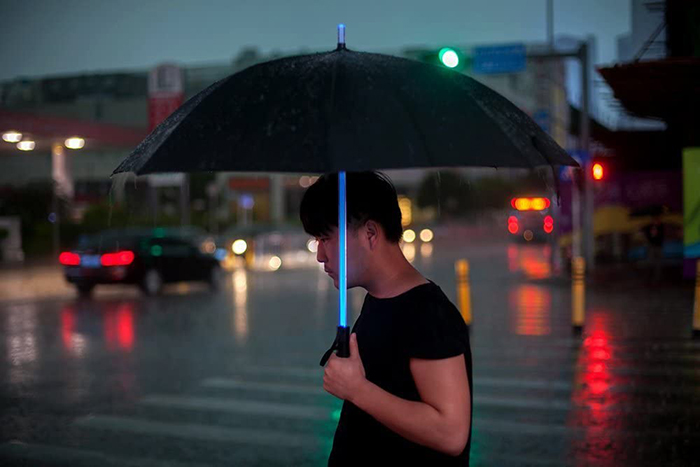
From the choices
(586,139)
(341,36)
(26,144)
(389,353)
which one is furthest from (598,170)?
(26,144)

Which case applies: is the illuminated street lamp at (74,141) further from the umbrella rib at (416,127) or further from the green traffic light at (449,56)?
the umbrella rib at (416,127)

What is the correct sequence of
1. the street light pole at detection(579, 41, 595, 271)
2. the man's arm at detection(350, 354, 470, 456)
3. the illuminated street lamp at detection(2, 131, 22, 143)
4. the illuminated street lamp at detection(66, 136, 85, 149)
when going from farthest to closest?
the illuminated street lamp at detection(66, 136, 85, 149), the illuminated street lamp at detection(2, 131, 22, 143), the street light pole at detection(579, 41, 595, 271), the man's arm at detection(350, 354, 470, 456)

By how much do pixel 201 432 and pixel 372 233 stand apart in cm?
492

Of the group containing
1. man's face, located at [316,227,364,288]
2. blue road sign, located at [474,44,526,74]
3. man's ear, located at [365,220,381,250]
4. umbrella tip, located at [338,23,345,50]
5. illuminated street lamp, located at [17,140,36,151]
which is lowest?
man's face, located at [316,227,364,288]

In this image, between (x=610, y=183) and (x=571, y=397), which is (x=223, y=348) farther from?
(x=610, y=183)

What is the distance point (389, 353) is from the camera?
2.60 metres

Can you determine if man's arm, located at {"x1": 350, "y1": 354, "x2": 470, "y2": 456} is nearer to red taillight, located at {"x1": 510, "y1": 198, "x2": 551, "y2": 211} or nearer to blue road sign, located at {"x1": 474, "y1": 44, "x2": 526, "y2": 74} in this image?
blue road sign, located at {"x1": 474, "y1": 44, "x2": 526, "y2": 74}

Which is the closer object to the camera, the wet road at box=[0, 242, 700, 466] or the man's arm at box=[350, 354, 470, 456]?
the man's arm at box=[350, 354, 470, 456]

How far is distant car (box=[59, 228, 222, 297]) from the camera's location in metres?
20.6

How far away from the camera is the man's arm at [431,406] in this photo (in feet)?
8.15

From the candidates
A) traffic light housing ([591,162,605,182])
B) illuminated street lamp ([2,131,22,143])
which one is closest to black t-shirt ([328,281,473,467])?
traffic light housing ([591,162,605,182])

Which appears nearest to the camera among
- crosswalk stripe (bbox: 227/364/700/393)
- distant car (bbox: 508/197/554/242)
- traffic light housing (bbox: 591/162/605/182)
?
crosswalk stripe (bbox: 227/364/700/393)

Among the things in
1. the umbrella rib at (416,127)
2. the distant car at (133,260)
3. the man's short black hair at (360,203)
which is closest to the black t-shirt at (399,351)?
the man's short black hair at (360,203)

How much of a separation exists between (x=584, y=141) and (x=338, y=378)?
2167 centimetres
